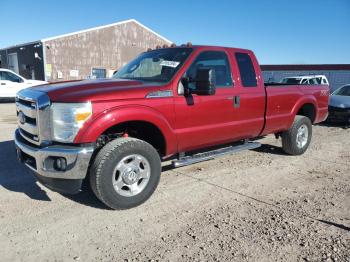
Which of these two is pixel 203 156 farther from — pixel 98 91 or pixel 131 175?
pixel 98 91

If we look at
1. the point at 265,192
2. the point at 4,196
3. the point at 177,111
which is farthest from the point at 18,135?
the point at 265,192

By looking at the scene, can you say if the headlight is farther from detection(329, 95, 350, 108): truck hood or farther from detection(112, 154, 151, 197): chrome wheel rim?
detection(329, 95, 350, 108): truck hood

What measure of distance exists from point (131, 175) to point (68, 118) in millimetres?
1008

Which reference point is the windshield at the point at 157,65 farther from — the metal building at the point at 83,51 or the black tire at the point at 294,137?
the metal building at the point at 83,51

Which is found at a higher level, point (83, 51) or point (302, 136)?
point (83, 51)

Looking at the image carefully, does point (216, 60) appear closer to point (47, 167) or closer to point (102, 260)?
point (47, 167)

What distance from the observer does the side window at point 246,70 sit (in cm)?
552

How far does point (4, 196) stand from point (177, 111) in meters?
2.50

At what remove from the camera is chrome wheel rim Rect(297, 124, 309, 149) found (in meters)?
6.83

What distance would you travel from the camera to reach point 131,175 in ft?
13.4

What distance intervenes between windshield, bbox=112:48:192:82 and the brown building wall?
83.2ft

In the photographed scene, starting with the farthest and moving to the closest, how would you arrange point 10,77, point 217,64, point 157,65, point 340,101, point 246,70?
point 10,77 → point 340,101 → point 246,70 → point 217,64 → point 157,65

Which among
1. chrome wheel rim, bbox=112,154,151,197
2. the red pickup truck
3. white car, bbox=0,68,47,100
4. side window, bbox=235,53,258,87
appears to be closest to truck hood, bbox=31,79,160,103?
the red pickup truck

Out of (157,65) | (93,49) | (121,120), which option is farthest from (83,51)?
(121,120)
